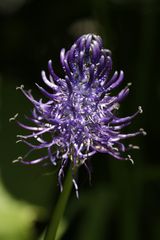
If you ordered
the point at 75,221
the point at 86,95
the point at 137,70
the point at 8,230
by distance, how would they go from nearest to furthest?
the point at 86,95, the point at 8,230, the point at 75,221, the point at 137,70

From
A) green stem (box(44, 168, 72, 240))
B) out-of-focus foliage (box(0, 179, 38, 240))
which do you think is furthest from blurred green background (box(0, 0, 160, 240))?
green stem (box(44, 168, 72, 240))

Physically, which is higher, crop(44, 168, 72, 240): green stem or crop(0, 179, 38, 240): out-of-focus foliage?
crop(0, 179, 38, 240): out-of-focus foliage

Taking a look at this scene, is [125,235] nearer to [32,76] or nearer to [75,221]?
[75,221]

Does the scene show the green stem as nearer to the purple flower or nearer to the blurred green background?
the purple flower

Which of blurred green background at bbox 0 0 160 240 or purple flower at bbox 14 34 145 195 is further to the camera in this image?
blurred green background at bbox 0 0 160 240

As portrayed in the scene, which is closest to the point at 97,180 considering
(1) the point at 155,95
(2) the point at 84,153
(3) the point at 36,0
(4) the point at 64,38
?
(1) the point at 155,95

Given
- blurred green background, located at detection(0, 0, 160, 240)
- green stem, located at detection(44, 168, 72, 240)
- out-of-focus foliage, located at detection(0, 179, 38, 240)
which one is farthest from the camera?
blurred green background, located at detection(0, 0, 160, 240)
